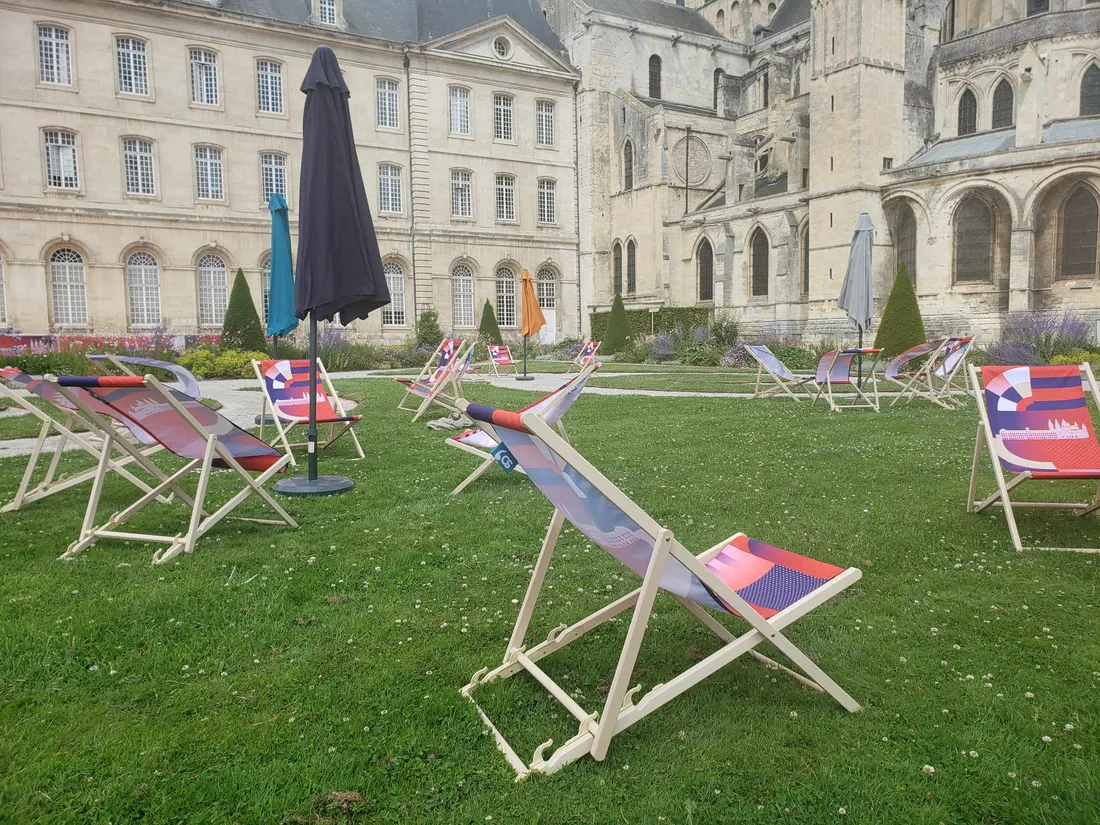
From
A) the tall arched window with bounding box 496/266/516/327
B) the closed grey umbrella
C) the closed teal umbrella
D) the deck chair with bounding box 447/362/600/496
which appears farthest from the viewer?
the tall arched window with bounding box 496/266/516/327

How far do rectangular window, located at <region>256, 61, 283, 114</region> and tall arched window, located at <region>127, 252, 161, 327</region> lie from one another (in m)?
6.79

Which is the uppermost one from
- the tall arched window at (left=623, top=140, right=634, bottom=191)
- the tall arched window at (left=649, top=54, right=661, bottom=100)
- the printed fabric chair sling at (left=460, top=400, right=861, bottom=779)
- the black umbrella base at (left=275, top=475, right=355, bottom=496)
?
the tall arched window at (left=649, top=54, right=661, bottom=100)

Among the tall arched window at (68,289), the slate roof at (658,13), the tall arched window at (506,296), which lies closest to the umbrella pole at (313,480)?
the tall arched window at (68,289)

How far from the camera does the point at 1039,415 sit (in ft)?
15.1

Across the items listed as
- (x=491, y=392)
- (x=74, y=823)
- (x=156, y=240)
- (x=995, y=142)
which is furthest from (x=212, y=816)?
(x=995, y=142)

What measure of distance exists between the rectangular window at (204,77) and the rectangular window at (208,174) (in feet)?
5.35

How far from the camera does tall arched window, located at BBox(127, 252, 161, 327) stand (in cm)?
2614

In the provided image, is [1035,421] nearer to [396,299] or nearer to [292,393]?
[292,393]

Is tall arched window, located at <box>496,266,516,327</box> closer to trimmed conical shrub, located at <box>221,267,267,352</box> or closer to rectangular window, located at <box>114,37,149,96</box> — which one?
trimmed conical shrub, located at <box>221,267,267,352</box>

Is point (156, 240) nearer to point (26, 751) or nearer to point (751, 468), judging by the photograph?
point (751, 468)

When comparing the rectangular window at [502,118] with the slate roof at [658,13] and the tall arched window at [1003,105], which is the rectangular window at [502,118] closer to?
the slate roof at [658,13]

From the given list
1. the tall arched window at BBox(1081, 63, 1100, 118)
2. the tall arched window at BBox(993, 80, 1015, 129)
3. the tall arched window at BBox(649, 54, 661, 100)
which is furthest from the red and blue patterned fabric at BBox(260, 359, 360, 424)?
the tall arched window at BBox(649, 54, 661, 100)

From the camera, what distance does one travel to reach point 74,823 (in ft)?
6.43

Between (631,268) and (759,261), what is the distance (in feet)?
20.9
